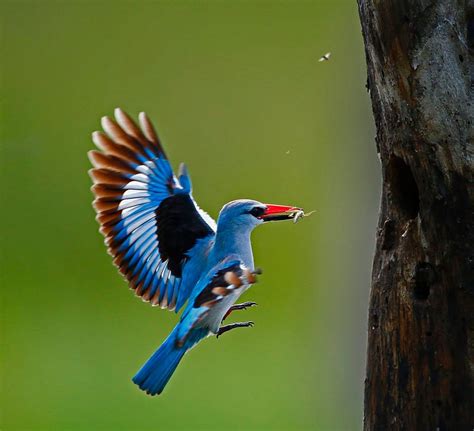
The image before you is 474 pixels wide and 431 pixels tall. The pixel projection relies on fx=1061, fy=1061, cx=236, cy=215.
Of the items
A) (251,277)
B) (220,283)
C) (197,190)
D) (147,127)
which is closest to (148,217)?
(147,127)

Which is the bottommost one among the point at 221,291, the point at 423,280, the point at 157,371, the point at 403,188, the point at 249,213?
the point at 157,371

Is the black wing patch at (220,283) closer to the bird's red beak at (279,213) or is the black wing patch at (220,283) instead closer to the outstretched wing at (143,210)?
the bird's red beak at (279,213)

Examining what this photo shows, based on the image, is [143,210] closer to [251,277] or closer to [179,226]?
[179,226]

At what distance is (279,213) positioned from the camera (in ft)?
13.4

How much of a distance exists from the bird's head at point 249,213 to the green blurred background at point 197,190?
3.87 metres

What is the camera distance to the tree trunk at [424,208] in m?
3.72

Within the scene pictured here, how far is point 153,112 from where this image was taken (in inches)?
353

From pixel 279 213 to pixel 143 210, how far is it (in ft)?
2.36

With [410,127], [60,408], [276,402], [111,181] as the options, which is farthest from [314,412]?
[410,127]

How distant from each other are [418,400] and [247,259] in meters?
0.87

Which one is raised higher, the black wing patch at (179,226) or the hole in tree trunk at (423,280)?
the black wing patch at (179,226)

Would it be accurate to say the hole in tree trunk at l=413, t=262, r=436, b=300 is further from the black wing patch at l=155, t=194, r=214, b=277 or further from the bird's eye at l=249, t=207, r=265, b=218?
the black wing patch at l=155, t=194, r=214, b=277

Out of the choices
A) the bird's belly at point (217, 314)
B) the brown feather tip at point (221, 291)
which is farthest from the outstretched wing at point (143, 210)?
the brown feather tip at point (221, 291)

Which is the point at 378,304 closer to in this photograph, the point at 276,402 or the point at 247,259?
the point at 247,259
